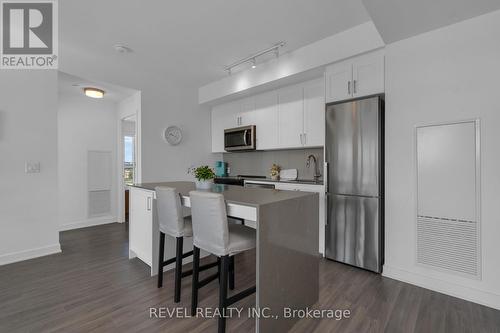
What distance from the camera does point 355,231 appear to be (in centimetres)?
267

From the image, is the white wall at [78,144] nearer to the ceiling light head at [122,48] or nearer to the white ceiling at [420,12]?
the ceiling light head at [122,48]

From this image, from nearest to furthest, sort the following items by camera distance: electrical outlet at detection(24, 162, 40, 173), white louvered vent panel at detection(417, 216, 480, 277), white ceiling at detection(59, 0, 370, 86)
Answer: white louvered vent panel at detection(417, 216, 480, 277), white ceiling at detection(59, 0, 370, 86), electrical outlet at detection(24, 162, 40, 173)

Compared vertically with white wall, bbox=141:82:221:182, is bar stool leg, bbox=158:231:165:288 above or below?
below

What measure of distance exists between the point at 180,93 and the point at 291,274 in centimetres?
381

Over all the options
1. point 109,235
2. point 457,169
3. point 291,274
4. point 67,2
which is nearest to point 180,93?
point 67,2

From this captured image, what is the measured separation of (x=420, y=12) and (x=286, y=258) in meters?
2.31

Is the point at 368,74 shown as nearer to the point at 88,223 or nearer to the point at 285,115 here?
the point at 285,115

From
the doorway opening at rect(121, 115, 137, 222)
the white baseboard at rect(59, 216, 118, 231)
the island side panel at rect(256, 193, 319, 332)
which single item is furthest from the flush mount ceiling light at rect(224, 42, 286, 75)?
the white baseboard at rect(59, 216, 118, 231)

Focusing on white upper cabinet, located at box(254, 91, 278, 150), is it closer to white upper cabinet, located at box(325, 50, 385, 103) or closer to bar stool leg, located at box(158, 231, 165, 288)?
white upper cabinet, located at box(325, 50, 385, 103)

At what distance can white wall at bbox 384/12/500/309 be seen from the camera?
198cm

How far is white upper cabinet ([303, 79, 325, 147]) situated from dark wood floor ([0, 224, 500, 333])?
5.33 feet

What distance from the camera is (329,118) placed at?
9.52ft

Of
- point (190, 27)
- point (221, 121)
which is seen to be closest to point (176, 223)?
point (190, 27)

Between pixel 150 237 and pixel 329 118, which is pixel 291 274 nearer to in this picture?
pixel 150 237
